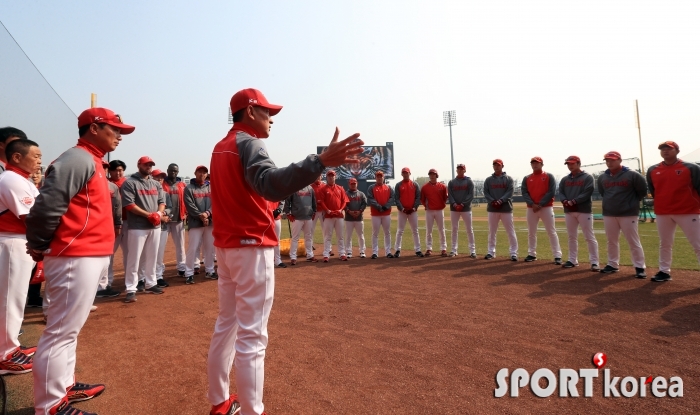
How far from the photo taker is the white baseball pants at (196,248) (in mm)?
7684

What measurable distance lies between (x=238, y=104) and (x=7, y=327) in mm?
3111

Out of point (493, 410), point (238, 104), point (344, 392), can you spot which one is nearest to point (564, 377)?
point (493, 410)

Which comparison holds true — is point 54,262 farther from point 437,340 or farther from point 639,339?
point 639,339

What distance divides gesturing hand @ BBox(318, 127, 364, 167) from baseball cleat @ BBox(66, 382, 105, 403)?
2.81 meters

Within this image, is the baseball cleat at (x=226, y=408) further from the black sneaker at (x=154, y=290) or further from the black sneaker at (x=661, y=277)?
the black sneaker at (x=661, y=277)

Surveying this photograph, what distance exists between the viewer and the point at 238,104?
258cm

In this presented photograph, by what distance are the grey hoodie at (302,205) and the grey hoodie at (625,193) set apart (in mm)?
6870

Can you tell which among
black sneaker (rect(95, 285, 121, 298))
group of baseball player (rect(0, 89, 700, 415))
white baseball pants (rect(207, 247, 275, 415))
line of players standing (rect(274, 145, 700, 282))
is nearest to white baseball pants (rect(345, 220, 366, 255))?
line of players standing (rect(274, 145, 700, 282))

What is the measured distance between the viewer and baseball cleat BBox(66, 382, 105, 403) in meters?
2.90

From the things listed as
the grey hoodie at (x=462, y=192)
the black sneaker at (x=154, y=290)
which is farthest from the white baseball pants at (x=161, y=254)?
the grey hoodie at (x=462, y=192)

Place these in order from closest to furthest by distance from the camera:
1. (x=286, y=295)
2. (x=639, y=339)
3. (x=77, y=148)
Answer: (x=77, y=148) → (x=639, y=339) → (x=286, y=295)

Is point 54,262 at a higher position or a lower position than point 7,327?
higher

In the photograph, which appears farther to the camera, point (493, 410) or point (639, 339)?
point (639, 339)

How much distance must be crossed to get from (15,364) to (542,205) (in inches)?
380
